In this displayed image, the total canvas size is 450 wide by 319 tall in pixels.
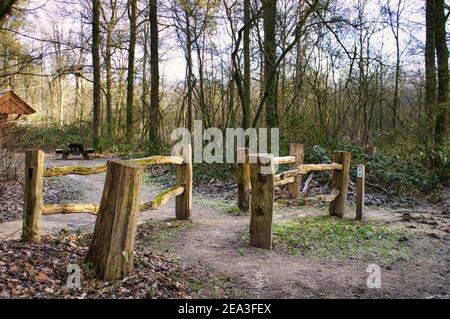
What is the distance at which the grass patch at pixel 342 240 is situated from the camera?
5.42 m

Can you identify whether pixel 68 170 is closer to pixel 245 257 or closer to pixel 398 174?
pixel 245 257

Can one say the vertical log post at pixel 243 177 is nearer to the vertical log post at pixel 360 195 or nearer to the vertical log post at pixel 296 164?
the vertical log post at pixel 296 164

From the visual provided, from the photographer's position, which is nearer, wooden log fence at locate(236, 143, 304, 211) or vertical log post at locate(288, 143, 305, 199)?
wooden log fence at locate(236, 143, 304, 211)

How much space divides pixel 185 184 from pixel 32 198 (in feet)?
8.64

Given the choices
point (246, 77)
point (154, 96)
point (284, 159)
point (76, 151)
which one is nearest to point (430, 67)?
point (246, 77)

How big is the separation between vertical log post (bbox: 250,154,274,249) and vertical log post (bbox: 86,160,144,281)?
2120 millimetres

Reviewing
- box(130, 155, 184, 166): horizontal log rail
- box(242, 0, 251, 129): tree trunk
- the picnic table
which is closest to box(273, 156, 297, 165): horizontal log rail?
box(130, 155, 184, 166): horizontal log rail

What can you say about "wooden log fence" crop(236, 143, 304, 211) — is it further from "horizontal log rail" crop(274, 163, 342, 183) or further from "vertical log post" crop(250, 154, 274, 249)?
"vertical log post" crop(250, 154, 274, 249)

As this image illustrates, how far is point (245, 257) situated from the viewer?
5035 mm

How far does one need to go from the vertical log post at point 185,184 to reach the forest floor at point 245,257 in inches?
8.8

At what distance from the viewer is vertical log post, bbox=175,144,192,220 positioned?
265 inches

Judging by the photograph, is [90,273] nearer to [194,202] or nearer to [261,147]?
[194,202]

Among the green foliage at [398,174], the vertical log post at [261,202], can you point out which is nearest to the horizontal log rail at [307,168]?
the vertical log post at [261,202]
